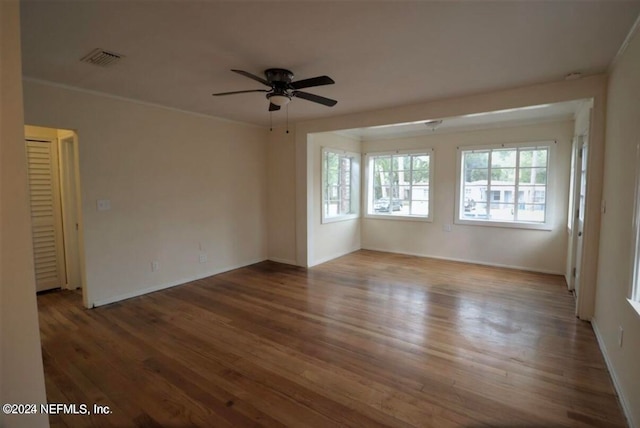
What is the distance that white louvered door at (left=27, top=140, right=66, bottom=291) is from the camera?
4078 mm

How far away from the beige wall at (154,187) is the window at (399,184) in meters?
2.58

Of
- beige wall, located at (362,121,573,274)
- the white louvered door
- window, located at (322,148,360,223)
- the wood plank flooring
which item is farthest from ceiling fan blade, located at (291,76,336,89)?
beige wall, located at (362,121,573,274)

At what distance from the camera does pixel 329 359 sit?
257 cm

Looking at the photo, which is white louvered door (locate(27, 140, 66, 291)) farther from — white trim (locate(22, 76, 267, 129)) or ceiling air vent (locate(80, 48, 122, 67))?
ceiling air vent (locate(80, 48, 122, 67))

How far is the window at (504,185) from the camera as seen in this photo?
16.5 ft

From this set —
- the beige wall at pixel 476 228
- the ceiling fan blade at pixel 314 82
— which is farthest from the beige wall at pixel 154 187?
the beige wall at pixel 476 228

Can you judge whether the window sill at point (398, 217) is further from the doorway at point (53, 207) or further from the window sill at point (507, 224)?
the doorway at point (53, 207)

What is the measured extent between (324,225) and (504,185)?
321 cm

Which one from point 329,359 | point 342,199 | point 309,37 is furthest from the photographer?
point 342,199

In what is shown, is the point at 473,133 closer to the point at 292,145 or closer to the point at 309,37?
the point at 292,145

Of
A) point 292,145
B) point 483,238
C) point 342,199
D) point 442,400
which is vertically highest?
point 292,145

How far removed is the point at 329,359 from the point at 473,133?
186 inches

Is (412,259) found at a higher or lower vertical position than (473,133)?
lower

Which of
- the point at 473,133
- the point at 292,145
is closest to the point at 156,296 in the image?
the point at 292,145
